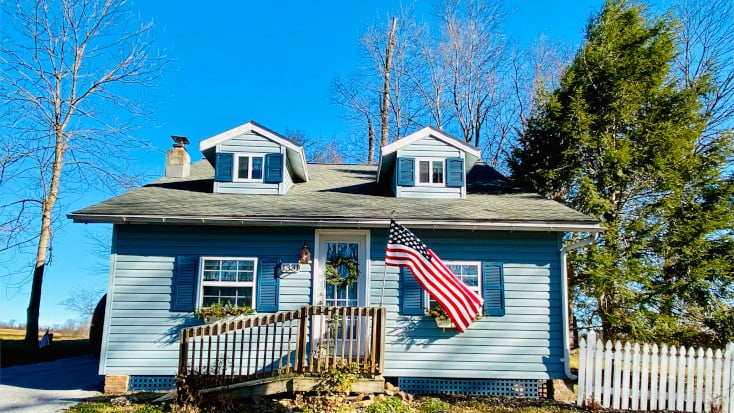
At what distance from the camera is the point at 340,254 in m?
8.77

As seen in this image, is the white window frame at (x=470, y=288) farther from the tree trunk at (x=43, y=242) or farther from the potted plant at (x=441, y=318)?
the tree trunk at (x=43, y=242)

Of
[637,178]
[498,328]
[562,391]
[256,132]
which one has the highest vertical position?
[256,132]

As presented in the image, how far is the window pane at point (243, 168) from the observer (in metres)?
9.92

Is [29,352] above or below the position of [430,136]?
below

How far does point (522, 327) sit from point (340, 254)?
Result: 11.4 feet

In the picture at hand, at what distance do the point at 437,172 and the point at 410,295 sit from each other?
9.55ft

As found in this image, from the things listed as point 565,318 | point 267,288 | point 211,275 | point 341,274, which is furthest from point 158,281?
point 565,318

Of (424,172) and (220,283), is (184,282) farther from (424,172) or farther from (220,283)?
(424,172)

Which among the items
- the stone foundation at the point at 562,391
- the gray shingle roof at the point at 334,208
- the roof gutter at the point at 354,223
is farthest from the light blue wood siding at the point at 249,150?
the stone foundation at the point at 562,391

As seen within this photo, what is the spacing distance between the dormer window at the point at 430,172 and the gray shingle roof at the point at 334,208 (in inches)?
21.6

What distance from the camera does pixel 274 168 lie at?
32.3ft

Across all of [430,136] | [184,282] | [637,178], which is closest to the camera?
[184,282]

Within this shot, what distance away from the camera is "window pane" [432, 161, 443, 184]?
10.0 metres

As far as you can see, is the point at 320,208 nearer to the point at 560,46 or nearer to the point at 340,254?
the point at 340,254
